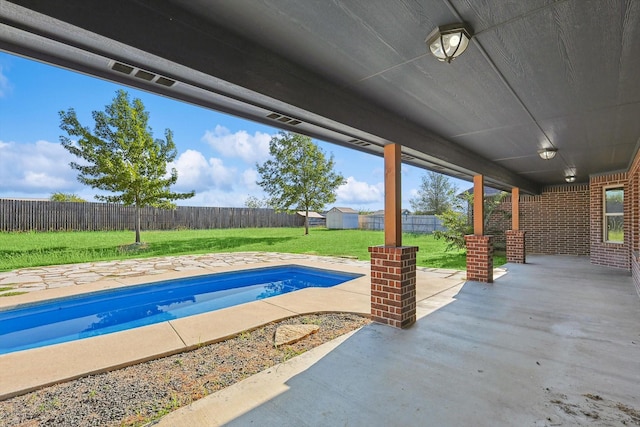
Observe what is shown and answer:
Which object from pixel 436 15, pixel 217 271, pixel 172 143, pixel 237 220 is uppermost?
pixel 172 143

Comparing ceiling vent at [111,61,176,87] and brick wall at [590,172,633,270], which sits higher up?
ceiling vent at [111,61,176,87]

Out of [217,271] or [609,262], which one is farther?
[609,262]

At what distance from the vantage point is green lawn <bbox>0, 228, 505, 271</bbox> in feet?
30.4

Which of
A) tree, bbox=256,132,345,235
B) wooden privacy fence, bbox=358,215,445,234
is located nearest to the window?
wooden privacy fence, bbox=358,215,445,234

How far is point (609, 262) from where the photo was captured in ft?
28.1

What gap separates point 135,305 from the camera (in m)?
5.72

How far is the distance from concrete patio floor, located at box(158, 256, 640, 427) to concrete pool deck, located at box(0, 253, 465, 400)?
105 cm

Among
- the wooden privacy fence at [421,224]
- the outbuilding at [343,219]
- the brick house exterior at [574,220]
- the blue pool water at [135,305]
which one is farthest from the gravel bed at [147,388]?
the outbuilding at [343,219]

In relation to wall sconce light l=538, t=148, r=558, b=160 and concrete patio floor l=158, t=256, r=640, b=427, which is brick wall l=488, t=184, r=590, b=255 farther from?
concrete patio floor l=158, t=256, r=640, b=427

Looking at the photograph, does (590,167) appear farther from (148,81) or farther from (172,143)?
(172,143)

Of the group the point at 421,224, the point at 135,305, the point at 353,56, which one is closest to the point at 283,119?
the point at 353,56

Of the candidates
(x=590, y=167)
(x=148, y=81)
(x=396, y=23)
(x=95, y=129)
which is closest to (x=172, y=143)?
(x=95, y=129)

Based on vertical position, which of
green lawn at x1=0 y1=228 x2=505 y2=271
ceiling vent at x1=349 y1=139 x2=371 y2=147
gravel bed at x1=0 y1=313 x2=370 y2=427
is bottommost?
gravel bed at x1=0 y1=313 x2=370 y2=427

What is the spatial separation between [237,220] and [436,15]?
62.7 feet
